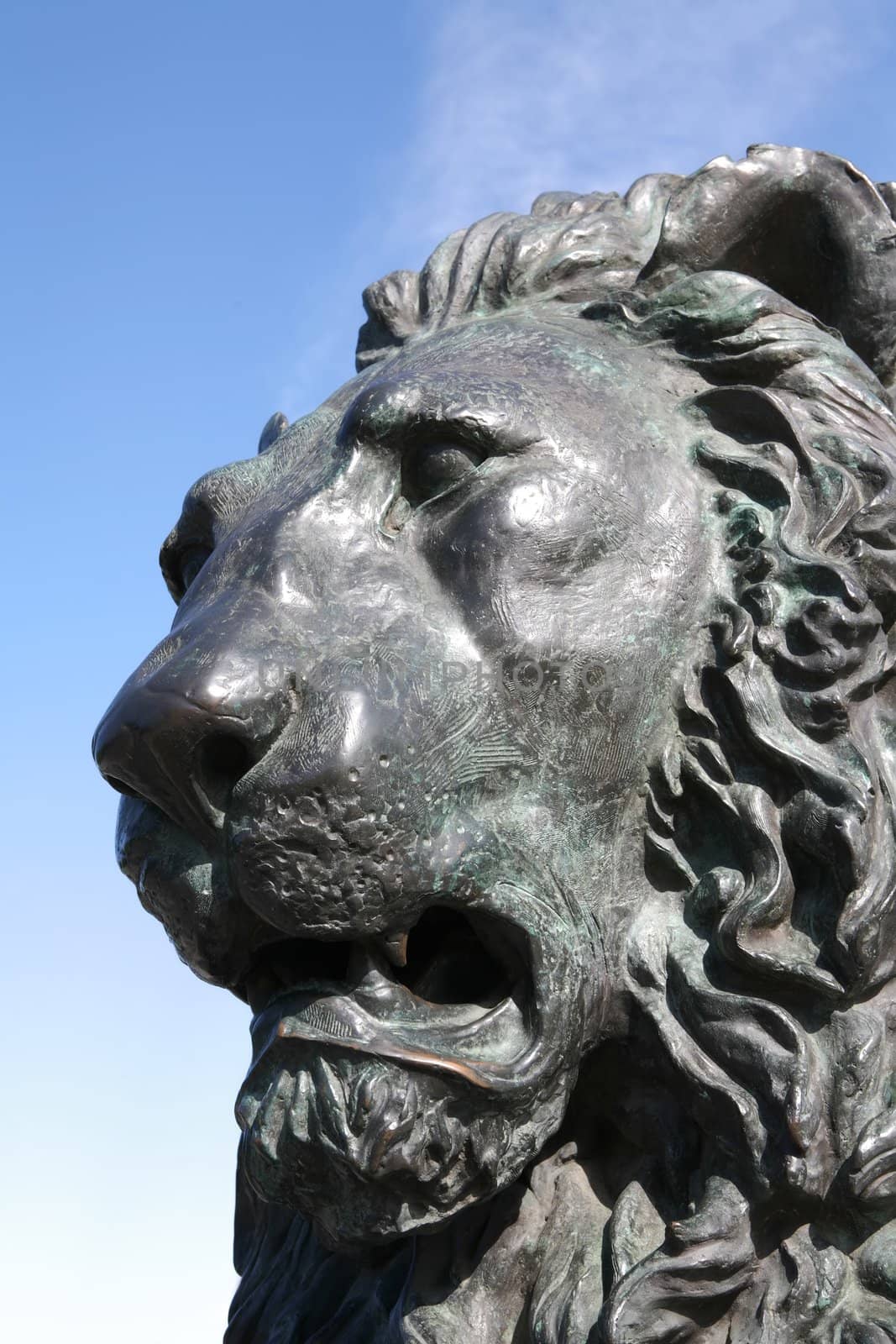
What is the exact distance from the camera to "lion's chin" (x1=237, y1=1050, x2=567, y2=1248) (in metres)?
2.49

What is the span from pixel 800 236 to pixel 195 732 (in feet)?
5.50

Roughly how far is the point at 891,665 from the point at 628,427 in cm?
61

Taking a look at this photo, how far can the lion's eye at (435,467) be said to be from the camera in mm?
2861

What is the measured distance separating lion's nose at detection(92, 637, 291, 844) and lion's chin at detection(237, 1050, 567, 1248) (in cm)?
41

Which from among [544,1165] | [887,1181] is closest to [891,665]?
[887,1181]

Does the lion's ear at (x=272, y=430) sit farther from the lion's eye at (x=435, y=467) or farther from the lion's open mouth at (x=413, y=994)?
the lion's open mouth at (x=413, y=994)

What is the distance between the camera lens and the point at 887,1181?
8.41 ft

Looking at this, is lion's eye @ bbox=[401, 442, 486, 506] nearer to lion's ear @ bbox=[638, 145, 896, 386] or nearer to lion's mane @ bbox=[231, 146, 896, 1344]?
lion's mane @ bbox=[231, 146, 896, 1344]

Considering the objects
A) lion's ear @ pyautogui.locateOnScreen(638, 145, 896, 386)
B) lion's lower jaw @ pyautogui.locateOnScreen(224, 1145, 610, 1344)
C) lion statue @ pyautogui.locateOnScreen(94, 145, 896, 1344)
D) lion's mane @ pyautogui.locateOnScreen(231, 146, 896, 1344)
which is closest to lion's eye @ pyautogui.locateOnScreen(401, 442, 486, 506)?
lion statue @ pyautogui.locateOnScreen(94, 145, 896, 1344)

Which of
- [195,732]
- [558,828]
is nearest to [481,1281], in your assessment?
[558,828]

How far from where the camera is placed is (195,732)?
254 cm

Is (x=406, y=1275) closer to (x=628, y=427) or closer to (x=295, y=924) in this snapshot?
(x=295, y=924)

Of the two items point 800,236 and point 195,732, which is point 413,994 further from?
point 800,236

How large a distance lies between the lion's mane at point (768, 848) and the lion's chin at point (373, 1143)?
243mm
